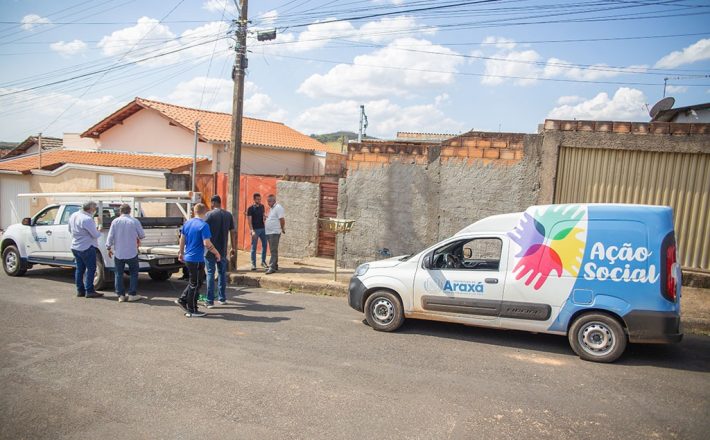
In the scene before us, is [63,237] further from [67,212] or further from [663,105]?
[663,105]

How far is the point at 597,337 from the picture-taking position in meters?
5.81

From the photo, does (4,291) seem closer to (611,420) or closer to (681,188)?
(611,420)

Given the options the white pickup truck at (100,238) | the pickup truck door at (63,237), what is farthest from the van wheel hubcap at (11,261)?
the pickup truck door at (63,237)

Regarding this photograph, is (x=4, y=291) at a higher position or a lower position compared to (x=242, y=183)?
lower

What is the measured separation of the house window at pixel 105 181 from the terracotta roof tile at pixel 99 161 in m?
0.42

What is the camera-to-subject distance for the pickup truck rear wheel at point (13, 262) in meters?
10.6

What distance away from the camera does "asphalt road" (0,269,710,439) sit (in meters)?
4.09

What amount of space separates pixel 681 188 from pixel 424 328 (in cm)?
580

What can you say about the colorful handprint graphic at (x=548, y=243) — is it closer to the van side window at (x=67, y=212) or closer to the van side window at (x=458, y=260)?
the van side window at (x=458, y=260)

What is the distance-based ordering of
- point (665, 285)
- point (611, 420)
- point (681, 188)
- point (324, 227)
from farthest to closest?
point (324, 227)
point (681, 188)
point (665, 285)
point (611, 420)

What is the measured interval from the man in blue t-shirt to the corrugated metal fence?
677 centimetres

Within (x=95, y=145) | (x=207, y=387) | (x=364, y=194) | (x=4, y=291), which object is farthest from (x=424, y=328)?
(x=95, y=145)

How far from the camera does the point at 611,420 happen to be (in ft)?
14.0

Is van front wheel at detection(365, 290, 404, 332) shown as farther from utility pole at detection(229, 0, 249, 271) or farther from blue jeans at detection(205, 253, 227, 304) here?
utility pole at detection(229, 0, 249, 271)
